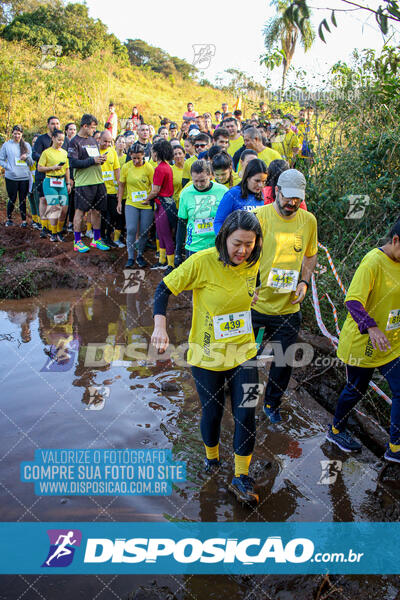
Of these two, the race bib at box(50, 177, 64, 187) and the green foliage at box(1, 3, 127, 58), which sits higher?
the green foliage at box(1, 3, 127, 58)

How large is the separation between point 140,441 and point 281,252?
6.64ft

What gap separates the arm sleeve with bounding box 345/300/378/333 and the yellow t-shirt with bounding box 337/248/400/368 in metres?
0.04

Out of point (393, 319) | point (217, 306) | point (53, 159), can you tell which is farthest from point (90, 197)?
point (393, 319)

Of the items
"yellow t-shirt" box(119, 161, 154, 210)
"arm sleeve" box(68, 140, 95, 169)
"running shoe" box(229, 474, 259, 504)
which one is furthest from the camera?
"arm sleeve" box(68, 140, 95, 169)

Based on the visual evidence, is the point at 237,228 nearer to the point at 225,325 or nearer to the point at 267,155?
the point at 225,325

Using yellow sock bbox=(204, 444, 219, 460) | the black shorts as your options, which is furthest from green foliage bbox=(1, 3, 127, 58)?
yellow sock bbox=(204, 444, 219, 460)

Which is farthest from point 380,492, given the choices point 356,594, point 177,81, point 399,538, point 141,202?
point 177,81

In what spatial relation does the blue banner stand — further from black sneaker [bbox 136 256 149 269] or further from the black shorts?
the black shorts

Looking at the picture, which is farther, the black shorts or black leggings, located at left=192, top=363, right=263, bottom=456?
the black shorts

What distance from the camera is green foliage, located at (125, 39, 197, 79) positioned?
39.2m

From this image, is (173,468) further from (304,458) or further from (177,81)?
(177,81)

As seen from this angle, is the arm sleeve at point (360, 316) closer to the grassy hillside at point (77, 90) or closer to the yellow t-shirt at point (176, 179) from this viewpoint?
the yellow t-shirt at point (176, 179)

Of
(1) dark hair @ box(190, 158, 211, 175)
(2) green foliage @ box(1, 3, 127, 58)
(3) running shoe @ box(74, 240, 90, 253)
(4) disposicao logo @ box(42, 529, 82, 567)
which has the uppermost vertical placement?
(2) green foliage @ box(1, 3, 127, 58)

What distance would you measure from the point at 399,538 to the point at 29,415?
3206 mm
